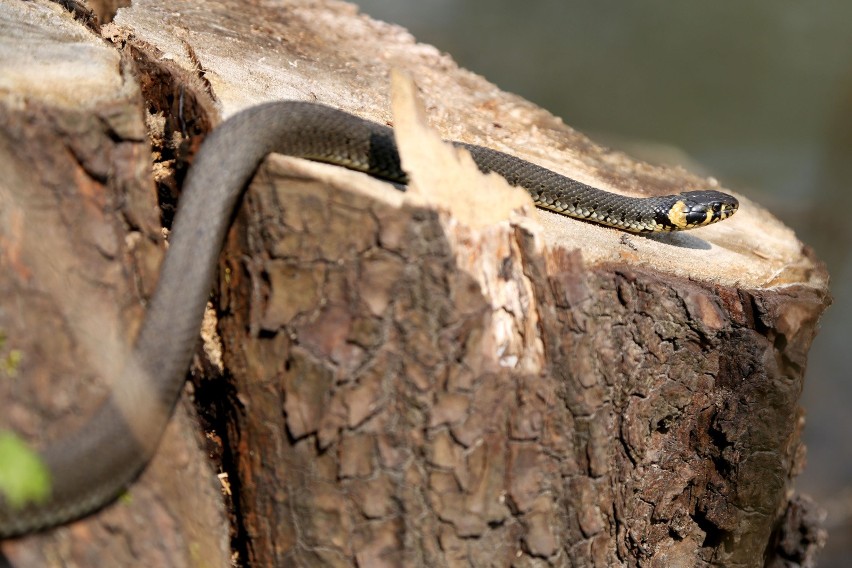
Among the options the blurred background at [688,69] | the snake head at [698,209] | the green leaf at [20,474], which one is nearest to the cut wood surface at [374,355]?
the green leaf at [20,474]

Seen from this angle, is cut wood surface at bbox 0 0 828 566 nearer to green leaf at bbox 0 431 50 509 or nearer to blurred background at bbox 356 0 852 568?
green leaf at bbox 0 431 50 509

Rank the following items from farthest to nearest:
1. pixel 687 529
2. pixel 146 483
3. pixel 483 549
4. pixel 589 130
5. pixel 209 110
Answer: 1. pixel 589 130
2. pixel 687 529
3. pixel 209 110
4. pixel 483 549
5. pixel 146 483

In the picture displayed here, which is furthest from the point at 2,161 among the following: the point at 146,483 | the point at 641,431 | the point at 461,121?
the point at 461,121

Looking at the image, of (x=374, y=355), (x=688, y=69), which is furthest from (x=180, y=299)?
(x=688, y=69)

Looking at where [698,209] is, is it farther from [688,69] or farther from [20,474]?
[688,69]

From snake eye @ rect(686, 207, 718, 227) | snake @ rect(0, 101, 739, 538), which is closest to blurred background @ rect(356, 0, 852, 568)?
snake eye @ rect(686, 207, 718, 227)

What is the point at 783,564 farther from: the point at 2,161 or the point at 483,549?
the point at 2,161

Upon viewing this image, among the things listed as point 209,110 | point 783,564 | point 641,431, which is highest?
point 209,110
